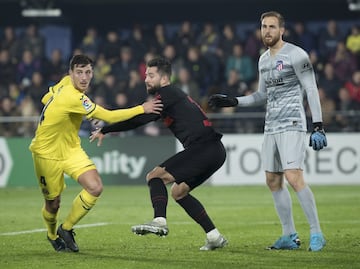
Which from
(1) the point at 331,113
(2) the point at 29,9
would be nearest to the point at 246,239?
(1) the point at 331,113

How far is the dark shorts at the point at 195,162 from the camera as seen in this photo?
395 inches

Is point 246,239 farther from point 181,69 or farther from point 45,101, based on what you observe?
point 181,69

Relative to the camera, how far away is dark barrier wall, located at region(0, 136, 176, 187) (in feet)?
70.3

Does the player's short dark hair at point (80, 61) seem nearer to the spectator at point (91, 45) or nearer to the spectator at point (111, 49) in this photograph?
the spectator at point (111, 49)

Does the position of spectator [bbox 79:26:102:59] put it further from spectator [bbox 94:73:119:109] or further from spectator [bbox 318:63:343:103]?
spectator [bbox 318:63:343:103]

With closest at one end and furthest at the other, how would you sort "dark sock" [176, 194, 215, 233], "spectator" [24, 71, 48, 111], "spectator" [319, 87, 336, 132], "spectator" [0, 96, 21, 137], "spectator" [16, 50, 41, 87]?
1. "dark sock" [176, 194, 215, 233]
2. "spectator" [319, 87, 336, 132]
3. "spectator" [0, 96, 21, 137]
4. "spectator" [24, 71, 48, 111]
5. "spectator" [16, 50, 41, 87]

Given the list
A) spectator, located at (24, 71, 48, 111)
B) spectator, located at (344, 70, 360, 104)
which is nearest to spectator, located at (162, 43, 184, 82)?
spectator, located at (24, 71, 48, 111)

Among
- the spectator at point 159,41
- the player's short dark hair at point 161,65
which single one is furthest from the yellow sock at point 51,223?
the spectator at point 159,41

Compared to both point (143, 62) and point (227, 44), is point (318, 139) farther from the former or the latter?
point (143, 62)

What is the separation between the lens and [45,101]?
10.7m

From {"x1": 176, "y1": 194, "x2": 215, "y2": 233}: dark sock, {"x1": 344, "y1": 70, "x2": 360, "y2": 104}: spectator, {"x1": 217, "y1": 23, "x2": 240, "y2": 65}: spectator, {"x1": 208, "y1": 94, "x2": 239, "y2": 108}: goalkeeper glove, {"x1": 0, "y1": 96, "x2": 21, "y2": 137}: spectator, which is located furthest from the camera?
{"x1": 217, "y1": 23, "x2": 240, "y2": 65}: spectator

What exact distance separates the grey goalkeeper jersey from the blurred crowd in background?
10324 mm

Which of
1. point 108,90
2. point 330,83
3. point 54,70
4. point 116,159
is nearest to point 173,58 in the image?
point 108,90

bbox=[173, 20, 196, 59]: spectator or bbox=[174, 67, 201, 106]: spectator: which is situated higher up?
bbox=[173, 20, 196, 59]: spectator
